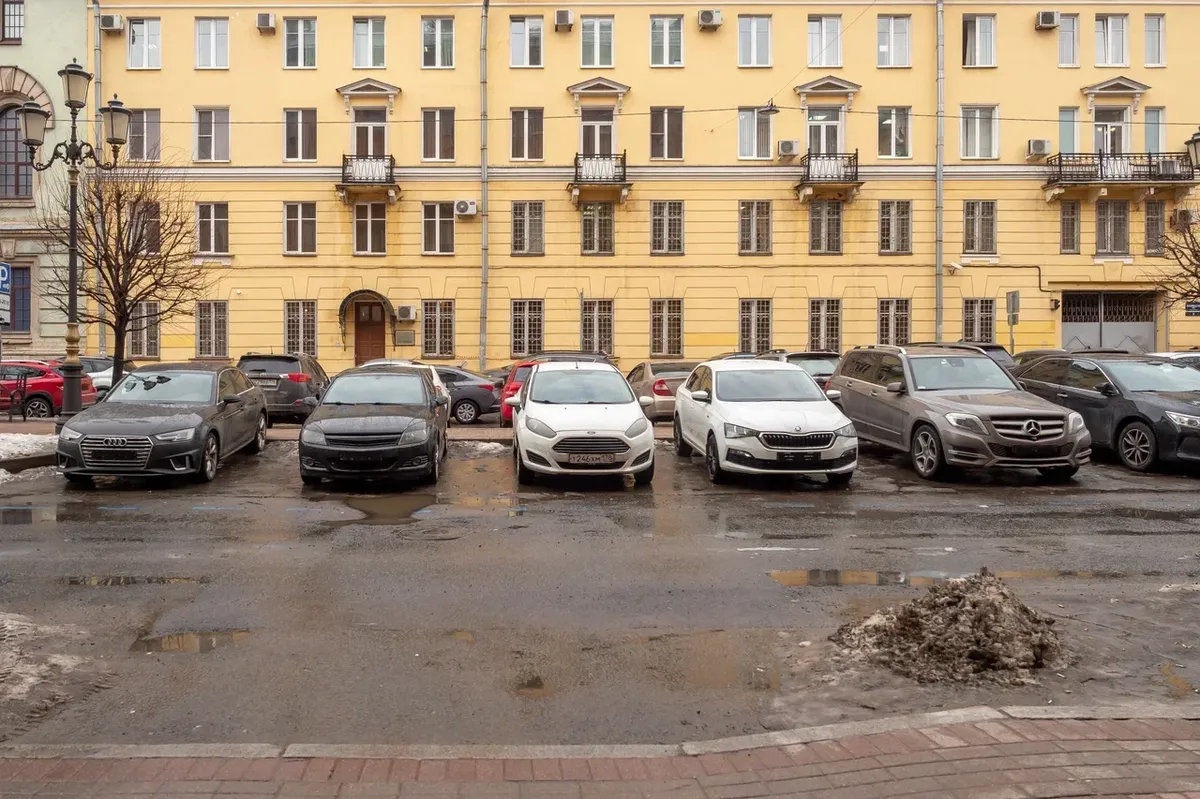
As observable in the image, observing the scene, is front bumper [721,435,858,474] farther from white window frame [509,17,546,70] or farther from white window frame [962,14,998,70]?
white window frame [962,14,998,70]

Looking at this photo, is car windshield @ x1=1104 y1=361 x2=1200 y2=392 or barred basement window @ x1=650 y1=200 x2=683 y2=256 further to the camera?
barred basement window @ x1=650 y1=200 x2=683 y2=256

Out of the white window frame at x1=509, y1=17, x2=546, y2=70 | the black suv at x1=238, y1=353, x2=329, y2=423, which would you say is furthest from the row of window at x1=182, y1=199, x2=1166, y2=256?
the black suv at x1=238, y1=353, x2=329, y2=423

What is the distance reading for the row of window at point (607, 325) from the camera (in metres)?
33.0

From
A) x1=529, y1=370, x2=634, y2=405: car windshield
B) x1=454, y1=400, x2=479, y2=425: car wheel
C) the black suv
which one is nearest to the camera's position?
x1=529, y1=370, x2=634, y2=405: car windshield

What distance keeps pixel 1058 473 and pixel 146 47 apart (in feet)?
106

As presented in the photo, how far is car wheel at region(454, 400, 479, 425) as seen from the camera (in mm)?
22219

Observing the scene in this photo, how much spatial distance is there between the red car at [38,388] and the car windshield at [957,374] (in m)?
19.7

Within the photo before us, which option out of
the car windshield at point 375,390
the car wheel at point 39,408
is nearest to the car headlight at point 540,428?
the car windshield at point 375,390

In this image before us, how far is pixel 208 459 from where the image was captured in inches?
494

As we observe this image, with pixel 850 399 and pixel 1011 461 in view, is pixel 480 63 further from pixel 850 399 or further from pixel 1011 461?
pixel 1011 461

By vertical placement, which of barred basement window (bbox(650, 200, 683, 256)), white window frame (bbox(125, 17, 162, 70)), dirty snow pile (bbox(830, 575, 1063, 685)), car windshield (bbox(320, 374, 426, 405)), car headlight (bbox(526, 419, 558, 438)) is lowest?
dirty snow pile (bbox(830, 575, 1063, 685))

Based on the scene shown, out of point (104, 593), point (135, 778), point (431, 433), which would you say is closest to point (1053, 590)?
point (135, 778)

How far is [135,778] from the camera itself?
3865 millimetres

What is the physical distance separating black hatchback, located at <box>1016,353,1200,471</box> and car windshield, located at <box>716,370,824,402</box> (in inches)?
184
